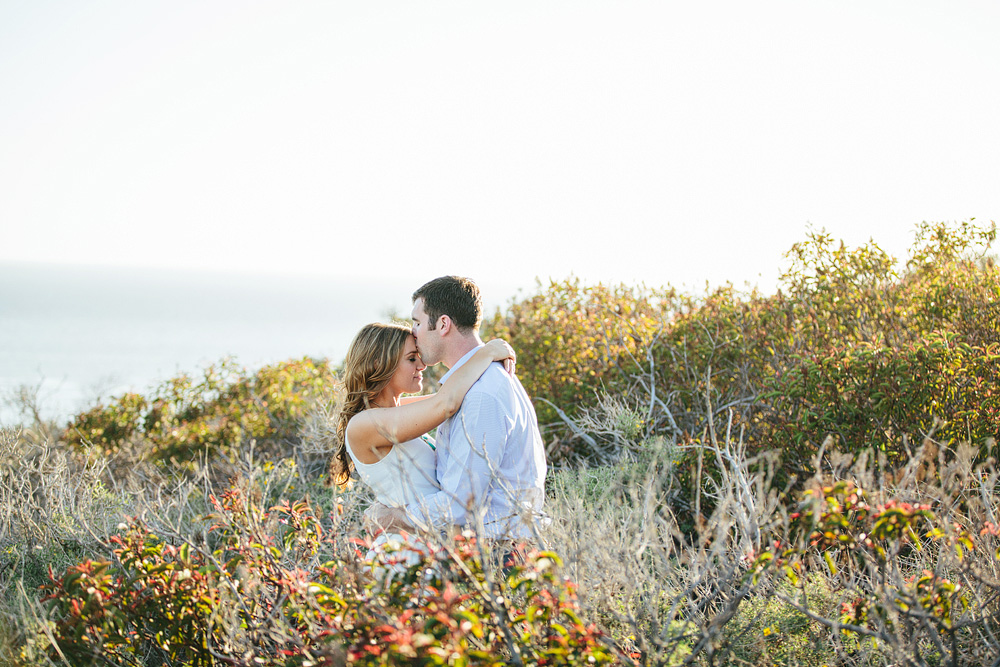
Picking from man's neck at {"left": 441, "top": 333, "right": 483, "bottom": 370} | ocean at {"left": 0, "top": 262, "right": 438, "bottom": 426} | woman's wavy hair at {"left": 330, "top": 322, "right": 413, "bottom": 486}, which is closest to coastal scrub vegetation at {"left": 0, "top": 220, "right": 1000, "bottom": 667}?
woman's wavy hair at {"left": 330, "top": 322, "right": 413, "bottom": 486}

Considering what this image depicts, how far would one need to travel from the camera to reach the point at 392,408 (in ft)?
12.3

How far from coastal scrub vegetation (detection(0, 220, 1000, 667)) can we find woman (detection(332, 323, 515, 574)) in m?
0.32

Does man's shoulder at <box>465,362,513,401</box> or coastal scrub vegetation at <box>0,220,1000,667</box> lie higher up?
man's shoulder at <box>465,362,513,401</box>

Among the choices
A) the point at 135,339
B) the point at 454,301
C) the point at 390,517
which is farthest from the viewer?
the point at 135,339

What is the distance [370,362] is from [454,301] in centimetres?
61

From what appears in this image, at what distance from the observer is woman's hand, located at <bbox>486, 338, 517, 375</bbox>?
366cm

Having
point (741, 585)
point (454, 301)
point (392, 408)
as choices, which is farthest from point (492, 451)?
point (741, 585)

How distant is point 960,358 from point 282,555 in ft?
16.6

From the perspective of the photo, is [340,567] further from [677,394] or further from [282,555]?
[677,394]

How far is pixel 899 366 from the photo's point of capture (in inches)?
223

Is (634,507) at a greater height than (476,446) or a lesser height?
lesser

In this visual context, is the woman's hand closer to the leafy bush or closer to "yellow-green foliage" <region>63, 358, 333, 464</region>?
the leafy bush

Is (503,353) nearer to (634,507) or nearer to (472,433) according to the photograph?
(472,433)

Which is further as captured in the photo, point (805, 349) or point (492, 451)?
point (805, 349)
